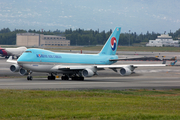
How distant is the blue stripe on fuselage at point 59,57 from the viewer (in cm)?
4081

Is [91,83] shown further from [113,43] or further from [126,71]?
[113,43]

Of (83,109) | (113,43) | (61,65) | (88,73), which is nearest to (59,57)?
(61,65)

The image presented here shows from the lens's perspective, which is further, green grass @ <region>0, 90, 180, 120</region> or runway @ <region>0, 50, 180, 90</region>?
runway @ <region>0, 50, 180, 90</region>

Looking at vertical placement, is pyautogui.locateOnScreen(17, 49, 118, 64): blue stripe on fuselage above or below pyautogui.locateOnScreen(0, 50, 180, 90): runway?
above

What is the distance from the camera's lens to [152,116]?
594 inches

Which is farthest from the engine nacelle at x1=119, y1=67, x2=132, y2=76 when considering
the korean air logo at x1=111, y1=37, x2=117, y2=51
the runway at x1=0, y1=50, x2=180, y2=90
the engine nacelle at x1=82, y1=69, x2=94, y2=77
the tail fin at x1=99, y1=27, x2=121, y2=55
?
the korean air logo at x1=111, y1=37, x2=117, y2=51

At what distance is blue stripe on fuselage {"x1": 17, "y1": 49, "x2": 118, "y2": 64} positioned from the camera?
40.8 meters

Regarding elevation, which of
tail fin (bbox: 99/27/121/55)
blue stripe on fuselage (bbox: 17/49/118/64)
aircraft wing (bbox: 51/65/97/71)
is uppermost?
tail fin (bbox: 99/27/121/55)

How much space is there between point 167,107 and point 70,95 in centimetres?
771

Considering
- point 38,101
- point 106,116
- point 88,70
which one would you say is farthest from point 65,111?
point 88,70

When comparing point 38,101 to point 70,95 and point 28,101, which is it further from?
point 70,95

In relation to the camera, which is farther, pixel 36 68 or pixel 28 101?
pixel 36 68

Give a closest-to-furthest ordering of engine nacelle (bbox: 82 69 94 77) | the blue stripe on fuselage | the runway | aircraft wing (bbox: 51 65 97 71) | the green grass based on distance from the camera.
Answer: the green grass < the runway < engine nacelle (bbox: 82 69 94 77) < the blue stripe on fuselage < aircraft wing (bbox: 51 65 97 71)

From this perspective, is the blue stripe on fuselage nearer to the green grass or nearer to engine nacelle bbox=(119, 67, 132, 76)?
engine nacelle bbox=(119, 67, 132, 76)
